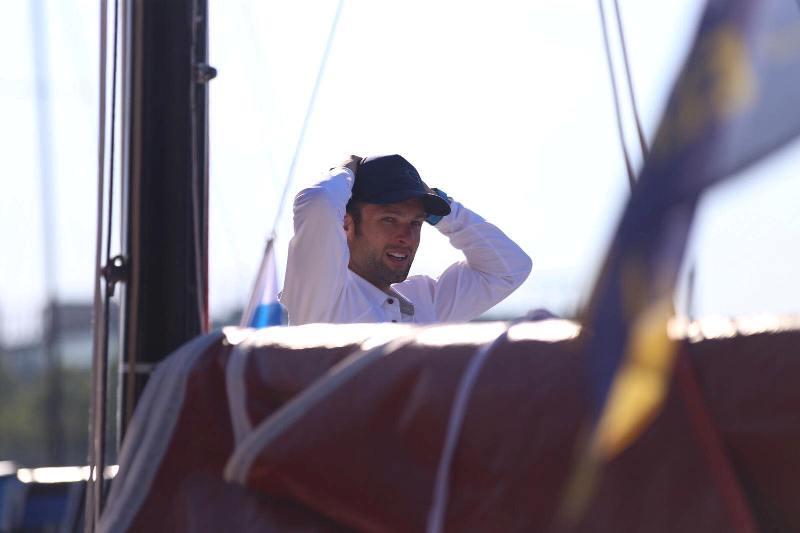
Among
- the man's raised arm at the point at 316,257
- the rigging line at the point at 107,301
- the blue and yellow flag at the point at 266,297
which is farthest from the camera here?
the blue and yellow flag at the point at 266,297

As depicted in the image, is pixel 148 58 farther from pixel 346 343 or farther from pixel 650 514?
pixel 650 514

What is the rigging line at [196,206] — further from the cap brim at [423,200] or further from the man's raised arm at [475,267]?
the man's raised arm at [475,267]

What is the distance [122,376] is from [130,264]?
0.18 meters

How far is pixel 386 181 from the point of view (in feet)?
11.3

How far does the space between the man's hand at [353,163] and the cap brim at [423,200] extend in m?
0.09

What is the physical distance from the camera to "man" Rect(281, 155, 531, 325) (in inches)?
120

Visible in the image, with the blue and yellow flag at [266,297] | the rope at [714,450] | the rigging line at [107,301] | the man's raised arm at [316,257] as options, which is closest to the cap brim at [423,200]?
the man's raised arm at [316,257]

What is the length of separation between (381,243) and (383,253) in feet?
0.10

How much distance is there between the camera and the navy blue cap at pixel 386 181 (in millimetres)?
3422

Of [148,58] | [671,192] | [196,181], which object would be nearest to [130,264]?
[196,181]

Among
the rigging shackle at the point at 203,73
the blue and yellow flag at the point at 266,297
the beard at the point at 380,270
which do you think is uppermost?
the rigging shackle at the point at 203,73

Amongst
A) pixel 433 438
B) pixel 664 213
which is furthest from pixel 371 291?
pixel 664 213

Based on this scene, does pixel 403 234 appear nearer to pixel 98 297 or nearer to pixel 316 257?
pixel 316 257

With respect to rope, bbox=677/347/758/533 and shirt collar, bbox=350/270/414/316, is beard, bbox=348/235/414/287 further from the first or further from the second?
rope, bbox=677/347/758/533
